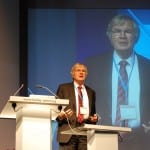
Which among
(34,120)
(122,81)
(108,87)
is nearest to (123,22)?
(122,81)

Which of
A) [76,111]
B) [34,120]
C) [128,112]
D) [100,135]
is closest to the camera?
[34,120]

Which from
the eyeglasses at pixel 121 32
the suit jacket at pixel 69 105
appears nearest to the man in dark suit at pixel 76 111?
the suit jacket at pixel 69 105

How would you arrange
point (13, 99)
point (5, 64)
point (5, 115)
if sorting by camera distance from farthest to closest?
point (5, 64) < point (5, 115) < point (13, 99)

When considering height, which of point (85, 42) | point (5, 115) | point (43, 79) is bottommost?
point (5, 115)

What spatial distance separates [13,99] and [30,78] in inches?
103

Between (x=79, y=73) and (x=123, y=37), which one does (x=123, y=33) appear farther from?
(x=79, y=73)

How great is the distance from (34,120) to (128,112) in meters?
2.60

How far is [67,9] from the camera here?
5758 millimetres

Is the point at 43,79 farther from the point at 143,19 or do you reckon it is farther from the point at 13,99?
the point at 13,99

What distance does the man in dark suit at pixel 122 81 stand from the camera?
5555mm

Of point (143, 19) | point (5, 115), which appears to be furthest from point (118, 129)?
point (143, 19)

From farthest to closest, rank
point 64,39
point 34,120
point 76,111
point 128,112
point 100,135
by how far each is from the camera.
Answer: point 64,39 → point 128,112 → point 76,111 → point 100,135 → point 34,120

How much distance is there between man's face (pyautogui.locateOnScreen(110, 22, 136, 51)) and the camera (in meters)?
5.71

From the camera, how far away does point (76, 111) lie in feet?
12.7
